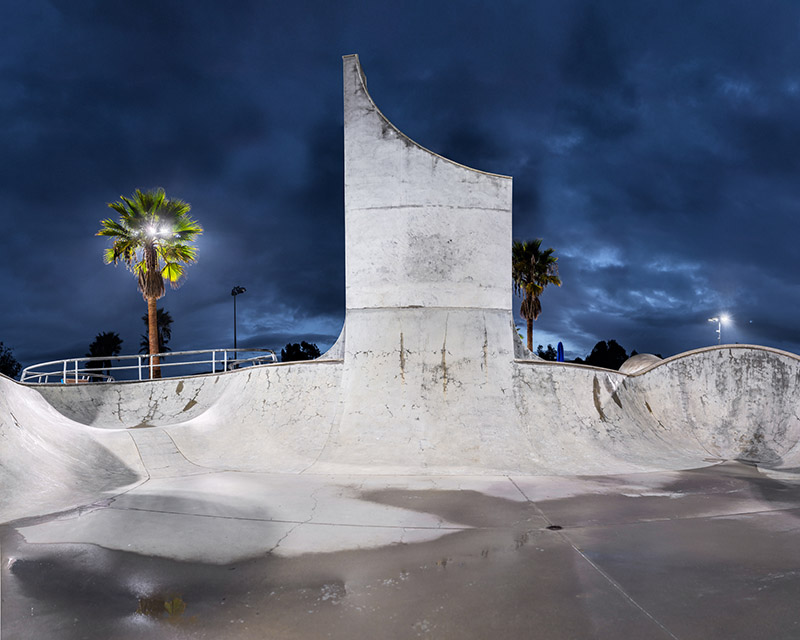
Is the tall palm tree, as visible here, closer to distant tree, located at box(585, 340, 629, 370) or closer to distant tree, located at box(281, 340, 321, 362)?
distant tree, located at box(281, 340, 321, 362)

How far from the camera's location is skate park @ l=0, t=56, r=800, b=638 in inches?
136

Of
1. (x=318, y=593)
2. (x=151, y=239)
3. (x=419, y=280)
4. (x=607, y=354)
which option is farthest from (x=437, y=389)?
(x=607, y=354)

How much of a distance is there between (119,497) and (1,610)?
3.40 m

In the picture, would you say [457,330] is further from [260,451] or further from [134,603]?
[134,603]

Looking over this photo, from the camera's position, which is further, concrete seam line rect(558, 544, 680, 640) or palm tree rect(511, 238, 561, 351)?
palm tree rect(511, 238, 561, 351)

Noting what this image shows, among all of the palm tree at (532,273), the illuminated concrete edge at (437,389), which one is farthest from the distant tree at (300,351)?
the illuminated concrete edge at (437,389)

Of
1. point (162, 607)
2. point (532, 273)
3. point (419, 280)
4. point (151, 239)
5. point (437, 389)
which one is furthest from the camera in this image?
point (532, 273)

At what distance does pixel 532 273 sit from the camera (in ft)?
110

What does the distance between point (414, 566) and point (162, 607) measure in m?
1.87

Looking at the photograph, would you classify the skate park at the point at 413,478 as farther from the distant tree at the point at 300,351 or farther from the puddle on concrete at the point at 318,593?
the distant tree at the point at 300,351

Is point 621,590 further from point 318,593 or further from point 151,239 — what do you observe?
point 151,239

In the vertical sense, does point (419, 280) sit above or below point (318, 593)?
above

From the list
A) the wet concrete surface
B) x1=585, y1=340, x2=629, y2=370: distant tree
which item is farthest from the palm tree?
the wet concrete surface

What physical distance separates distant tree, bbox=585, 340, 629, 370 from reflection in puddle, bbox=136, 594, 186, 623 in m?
48.7
